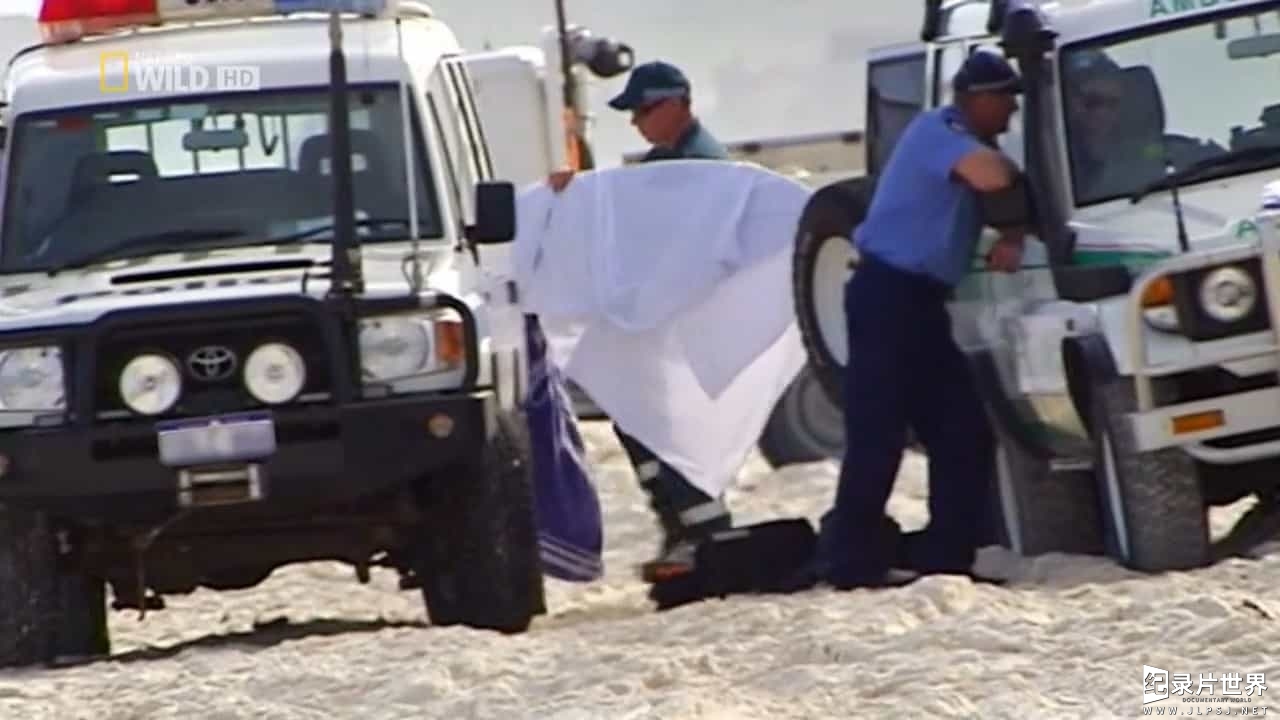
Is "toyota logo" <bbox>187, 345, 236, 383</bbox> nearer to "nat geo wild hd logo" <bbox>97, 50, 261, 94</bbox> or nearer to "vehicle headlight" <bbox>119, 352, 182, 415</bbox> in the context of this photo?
"vehicle headlight" <bbox>119, 352, 182, 415</bbox>

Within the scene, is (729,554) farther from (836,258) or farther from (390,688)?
(390,688)

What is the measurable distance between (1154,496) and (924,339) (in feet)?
3.50

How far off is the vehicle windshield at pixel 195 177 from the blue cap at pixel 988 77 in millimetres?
1730

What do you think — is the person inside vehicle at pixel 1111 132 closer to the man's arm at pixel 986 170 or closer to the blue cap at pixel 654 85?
the man's arm at pixel 986 170

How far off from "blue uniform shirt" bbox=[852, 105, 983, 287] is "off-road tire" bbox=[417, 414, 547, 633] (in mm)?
1356

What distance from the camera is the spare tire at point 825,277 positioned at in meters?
12.2

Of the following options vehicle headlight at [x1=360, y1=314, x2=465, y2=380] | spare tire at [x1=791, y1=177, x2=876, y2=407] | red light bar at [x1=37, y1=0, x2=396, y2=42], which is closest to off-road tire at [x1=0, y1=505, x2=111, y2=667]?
vehicle headlight at [x1=360, y1=314, x2=465, y2=380]

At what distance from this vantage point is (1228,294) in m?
9.87

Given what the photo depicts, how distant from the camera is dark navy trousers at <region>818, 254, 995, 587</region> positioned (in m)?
10.9

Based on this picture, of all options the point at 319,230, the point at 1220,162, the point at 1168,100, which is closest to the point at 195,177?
the point at 319,230

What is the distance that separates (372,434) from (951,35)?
9.98 feet

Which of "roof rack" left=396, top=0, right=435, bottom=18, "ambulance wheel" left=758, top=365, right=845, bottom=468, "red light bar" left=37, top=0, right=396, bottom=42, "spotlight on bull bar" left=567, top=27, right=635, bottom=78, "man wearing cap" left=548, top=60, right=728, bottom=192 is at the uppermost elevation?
"red light bar" left=37, top=0, right=396, bottom=42

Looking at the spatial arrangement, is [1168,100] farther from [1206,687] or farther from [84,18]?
[84,18]

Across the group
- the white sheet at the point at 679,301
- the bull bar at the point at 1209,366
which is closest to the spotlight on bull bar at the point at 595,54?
the white sheet at the point at 679,301
